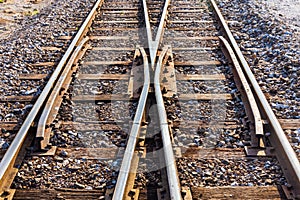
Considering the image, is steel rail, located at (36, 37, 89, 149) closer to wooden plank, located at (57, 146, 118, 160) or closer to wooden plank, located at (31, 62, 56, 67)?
wooden plank, located at (57, 146, 118, 160)

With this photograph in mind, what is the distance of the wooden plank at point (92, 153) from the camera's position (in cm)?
511

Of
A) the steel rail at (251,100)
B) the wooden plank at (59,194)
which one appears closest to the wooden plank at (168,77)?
the steel rail at (251,100)

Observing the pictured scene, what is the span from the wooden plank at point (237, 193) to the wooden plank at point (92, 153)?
1.01 m

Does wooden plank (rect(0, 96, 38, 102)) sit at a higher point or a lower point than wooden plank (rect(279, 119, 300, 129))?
higher

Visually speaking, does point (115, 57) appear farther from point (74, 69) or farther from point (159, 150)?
point (159, 150)

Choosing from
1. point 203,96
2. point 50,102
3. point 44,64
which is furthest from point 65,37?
point 203,96

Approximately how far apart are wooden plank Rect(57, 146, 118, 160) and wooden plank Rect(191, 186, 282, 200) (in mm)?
1011

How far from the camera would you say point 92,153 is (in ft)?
17.0

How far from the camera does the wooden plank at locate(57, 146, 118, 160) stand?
511 cm

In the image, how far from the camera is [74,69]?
24.3ft

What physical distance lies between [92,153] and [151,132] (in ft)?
2.22

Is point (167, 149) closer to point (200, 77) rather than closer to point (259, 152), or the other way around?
point (259, 152)

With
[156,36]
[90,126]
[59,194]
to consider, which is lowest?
[59,194]

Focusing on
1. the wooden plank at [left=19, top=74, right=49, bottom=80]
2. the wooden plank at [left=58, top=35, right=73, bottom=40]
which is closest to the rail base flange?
the wooden plank at [left=19, top=74, right=49, bottom=80]
